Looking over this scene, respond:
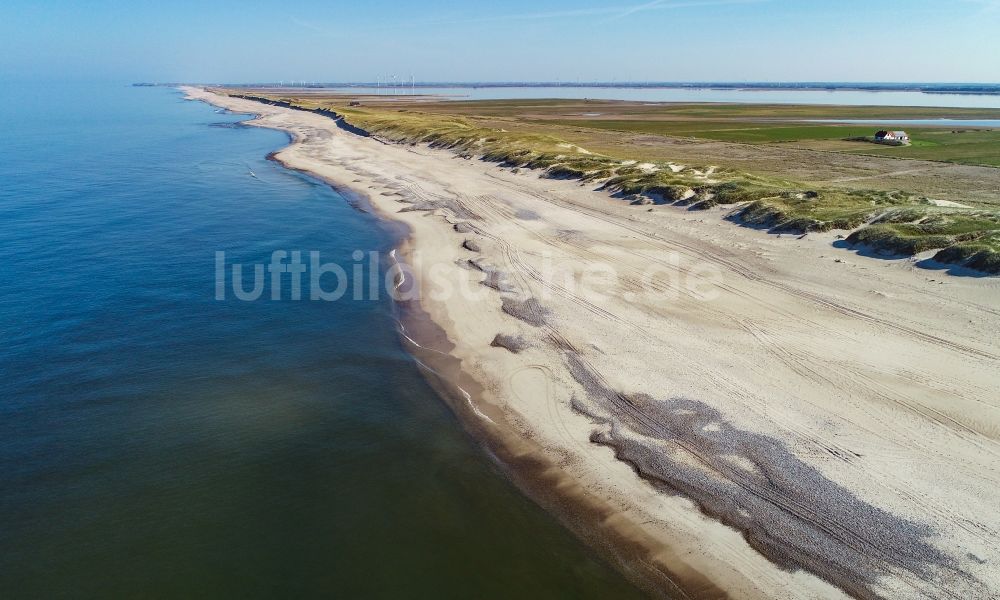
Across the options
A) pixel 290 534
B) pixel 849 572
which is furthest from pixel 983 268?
pixel 290 534

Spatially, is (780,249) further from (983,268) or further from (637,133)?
(637,133)

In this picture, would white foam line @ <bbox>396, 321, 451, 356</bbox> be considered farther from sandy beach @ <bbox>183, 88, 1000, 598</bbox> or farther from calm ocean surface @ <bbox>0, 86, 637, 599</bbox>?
calm ocean surface @ <bbox>0, 86, 637, 599</bbox>

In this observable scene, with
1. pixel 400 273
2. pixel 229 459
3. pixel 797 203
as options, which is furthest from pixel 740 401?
pixel 797 203

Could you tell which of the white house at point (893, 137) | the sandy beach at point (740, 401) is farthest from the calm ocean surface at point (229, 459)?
the white house at point (893, 137)

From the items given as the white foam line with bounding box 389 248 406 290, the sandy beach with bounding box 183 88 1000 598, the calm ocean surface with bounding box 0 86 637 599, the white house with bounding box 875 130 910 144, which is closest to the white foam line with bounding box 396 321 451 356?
the sandy beach with bounding box 183 88 1000 598

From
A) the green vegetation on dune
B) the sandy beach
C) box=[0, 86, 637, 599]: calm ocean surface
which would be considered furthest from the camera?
the green vegetation on dune

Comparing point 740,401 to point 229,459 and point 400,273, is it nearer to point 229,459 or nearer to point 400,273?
point 229,459
